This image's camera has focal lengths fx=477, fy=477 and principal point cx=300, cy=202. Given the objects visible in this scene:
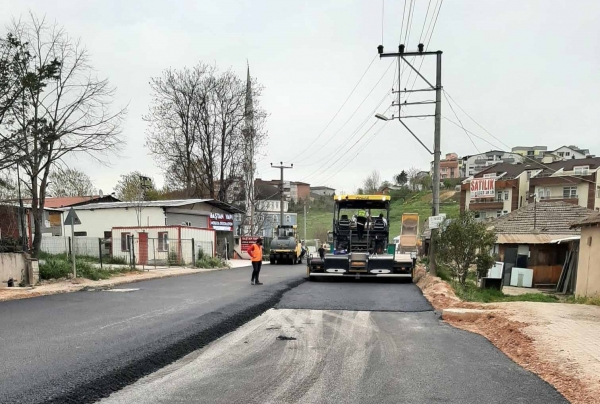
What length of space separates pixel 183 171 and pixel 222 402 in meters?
39.3

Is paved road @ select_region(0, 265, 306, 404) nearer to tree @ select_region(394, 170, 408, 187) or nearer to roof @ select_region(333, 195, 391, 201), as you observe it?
roof @ select_region(333, 195, 391, 201)

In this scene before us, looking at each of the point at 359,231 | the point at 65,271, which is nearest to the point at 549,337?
the point at 359,231


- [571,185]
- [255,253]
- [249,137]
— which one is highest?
[249,137]

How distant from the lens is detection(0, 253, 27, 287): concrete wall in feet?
47.4

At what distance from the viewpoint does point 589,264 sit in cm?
1561

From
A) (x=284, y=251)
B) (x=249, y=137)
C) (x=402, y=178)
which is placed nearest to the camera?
(x=284, y=251)

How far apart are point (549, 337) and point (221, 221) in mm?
34234

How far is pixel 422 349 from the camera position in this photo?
281 inches

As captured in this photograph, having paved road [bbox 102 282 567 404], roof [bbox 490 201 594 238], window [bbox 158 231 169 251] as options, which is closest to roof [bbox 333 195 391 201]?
roof [bbox 490 201 594 238]

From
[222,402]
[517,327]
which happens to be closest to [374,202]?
[517,327]

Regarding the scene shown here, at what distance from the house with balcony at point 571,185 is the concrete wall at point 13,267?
49426mm

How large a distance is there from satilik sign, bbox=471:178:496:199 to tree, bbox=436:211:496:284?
429 centimetres

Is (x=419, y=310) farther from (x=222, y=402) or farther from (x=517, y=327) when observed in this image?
(x=222, y=402)

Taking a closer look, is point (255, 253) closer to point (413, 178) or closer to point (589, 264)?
point (589, 264)
